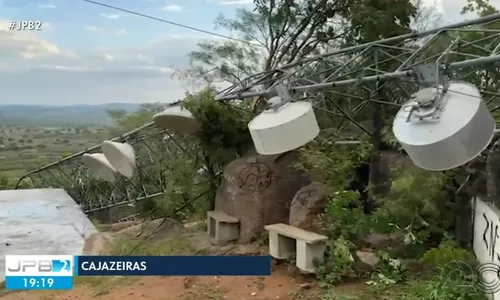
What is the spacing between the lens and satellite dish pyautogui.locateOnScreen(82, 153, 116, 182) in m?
3.65

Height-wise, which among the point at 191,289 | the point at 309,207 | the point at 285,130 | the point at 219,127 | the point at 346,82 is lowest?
the point at 191,289

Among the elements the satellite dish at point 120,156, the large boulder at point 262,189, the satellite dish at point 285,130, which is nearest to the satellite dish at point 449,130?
the satellite dish at point 285,130

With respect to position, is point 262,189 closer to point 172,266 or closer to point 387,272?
point 172,266

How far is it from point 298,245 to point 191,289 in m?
0.62

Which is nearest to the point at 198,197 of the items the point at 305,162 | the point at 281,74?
the point at 305,162

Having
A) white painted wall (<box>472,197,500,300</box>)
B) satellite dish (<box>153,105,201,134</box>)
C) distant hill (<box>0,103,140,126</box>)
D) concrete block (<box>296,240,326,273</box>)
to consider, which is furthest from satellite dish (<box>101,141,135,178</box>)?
white painted wall (<box>472,197,500,300</box>)

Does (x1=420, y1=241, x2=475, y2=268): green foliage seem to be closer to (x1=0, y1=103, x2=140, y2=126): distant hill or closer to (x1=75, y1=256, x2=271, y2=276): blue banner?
(x1=75, y1=256, x2=271, y2=276): blue banner

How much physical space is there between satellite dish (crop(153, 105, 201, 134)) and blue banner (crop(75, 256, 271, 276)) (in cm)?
92

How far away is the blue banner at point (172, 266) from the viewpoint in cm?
293

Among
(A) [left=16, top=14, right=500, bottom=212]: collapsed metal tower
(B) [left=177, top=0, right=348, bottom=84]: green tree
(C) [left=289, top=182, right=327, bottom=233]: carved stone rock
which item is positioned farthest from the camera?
(B) [left=177, top=0, right=348, bottom=84]: green tree

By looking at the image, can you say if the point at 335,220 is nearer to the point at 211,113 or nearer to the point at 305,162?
the point at 305,162

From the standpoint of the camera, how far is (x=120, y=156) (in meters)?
3.66

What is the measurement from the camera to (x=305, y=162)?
11.8 ft
